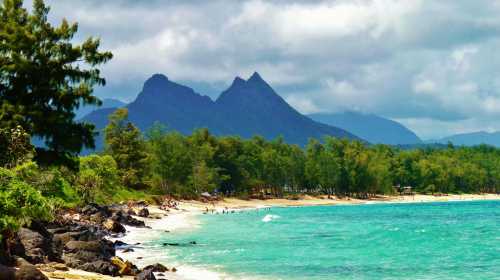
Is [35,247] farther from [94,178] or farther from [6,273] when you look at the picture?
[94,178]

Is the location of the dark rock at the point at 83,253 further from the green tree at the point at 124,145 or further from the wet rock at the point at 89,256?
the green tree at the point at 124,145

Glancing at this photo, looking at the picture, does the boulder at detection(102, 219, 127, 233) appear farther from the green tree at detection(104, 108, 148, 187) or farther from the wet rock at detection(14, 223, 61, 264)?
the green tree at detection(104, 108, 148, 187)

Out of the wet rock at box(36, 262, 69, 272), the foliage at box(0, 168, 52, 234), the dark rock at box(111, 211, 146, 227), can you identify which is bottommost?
the wet rock at box(36, 262, 69, 272)

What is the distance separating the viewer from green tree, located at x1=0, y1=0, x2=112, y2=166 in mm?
43156

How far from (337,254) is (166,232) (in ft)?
82.3

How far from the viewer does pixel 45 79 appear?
43.9 meters

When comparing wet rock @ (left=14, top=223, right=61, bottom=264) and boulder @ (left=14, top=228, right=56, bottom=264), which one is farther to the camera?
boulder @ (left=14, top=228, right=56, bottom=264)

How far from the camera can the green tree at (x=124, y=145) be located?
138000mm

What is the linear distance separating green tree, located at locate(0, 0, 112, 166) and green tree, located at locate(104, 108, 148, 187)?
92295mm

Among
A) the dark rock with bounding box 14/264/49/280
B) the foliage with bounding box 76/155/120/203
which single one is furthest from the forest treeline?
the dark rock with bounding box 14/264/49/280

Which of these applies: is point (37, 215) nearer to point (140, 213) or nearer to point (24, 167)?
point (24, 167)

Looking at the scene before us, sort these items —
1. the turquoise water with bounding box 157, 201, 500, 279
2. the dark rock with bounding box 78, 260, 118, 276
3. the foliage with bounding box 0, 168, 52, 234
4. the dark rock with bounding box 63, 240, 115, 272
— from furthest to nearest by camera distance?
the turquoise water with bounding box 157, 201, 500, 279 → the dark rock with bounding box 63, 240, 115, 272 → the dark rock with bounding box 78, 260, 118, 276 → the foliage with bounding box 0, 168, 52, 234

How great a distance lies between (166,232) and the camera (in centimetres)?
6775

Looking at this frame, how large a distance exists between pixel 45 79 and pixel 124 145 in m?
96.6
